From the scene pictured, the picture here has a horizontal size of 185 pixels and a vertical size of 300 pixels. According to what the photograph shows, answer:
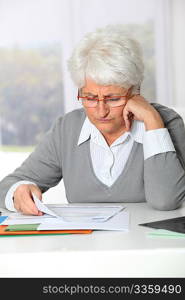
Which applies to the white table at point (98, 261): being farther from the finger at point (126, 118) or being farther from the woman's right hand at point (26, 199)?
the finger at point (126, 118)

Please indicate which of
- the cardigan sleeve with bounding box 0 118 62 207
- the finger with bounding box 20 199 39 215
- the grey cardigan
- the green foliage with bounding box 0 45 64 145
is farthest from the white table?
the green foliage with bounding box 0 45 64 145

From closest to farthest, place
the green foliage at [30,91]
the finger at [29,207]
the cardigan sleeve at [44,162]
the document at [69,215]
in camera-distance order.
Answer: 1. the document at [69,215]
2. the finger at [29,207]
3. the cardigan sleeve at [44,162]
4. the green foliage at [30,91]

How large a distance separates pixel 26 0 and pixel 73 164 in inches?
203

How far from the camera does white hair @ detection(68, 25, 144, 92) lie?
2.11 meters

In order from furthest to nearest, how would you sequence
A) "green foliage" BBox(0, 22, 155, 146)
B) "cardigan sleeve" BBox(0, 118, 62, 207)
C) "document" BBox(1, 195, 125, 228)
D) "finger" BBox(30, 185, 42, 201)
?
"green foliage" BBox(0, 22, 155, 146)
"cardigan sleeve" BBox(0, 118, 62, 207)
"finger" BBox(30, 185, 42, 201)
"document" BBox(1, 195, 125, 228)

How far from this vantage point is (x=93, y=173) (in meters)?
2.27

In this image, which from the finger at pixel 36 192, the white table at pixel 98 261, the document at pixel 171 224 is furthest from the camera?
the finger at pixel 36 192

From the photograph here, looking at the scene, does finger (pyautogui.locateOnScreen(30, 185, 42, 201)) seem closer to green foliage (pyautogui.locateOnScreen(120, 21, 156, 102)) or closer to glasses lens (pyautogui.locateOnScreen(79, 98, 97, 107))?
glasses lens (pyautogui.locateOnScreen(79, 98, 97, 107))

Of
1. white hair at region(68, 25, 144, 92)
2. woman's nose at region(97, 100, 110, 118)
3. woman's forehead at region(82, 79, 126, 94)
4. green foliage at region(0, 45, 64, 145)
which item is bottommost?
green foliage at region(0, 45, 64, 145)

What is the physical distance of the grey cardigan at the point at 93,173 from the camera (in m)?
2.09

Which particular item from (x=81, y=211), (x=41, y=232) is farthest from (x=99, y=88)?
(x=41, y=232)

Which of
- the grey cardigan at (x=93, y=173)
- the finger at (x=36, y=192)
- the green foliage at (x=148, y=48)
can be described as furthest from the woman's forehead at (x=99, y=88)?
the green foliage at (x=148, y=48)

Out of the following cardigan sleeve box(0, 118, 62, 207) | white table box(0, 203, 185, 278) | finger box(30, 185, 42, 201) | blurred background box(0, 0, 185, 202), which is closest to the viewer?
white table box(0, 203, 185, 278)

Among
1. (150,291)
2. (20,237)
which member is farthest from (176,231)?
(20,237)
